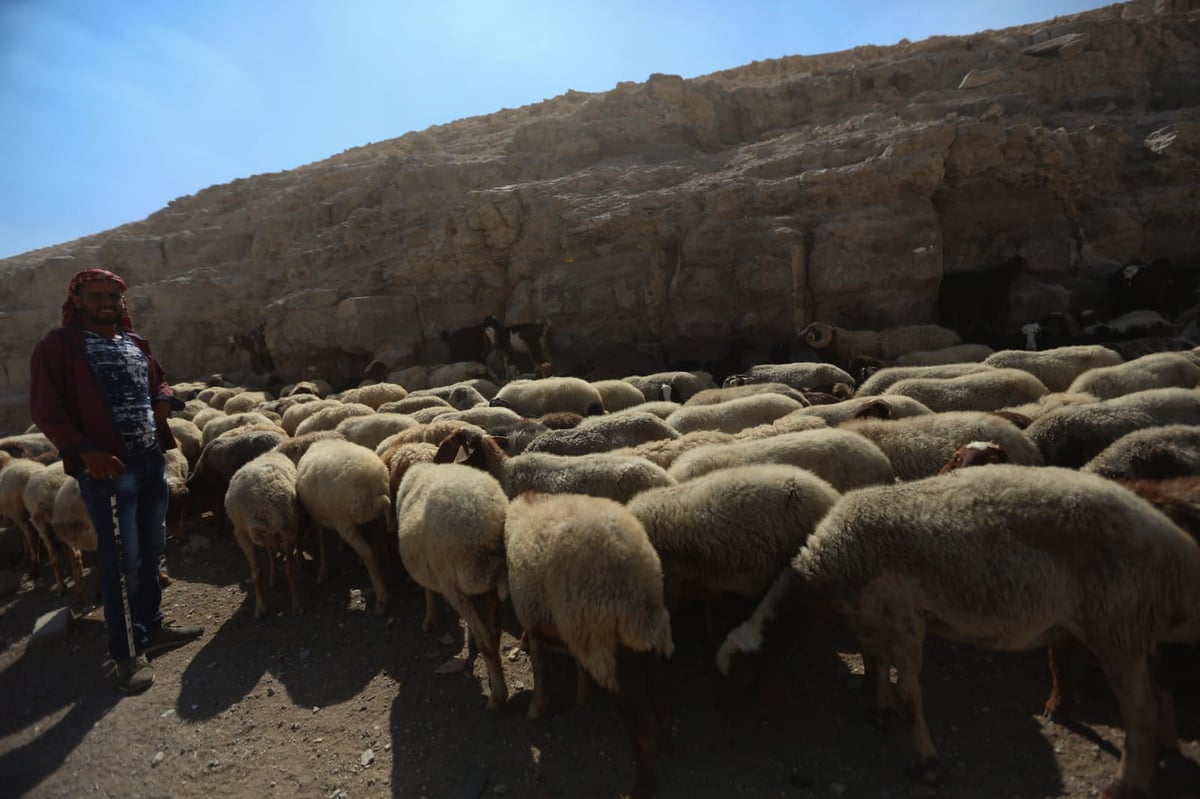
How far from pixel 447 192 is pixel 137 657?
2078 cm

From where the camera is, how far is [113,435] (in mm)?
5078

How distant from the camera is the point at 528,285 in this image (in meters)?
19.1

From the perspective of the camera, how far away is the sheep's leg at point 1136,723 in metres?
3.02

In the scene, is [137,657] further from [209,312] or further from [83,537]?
[209,312]

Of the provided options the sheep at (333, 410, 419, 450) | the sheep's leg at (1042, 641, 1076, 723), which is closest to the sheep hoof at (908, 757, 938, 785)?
the sheep's leg at (1042, 641, 1076, 723)

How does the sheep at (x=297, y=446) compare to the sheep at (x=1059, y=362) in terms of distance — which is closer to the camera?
the sheep at (x=297, y=446)

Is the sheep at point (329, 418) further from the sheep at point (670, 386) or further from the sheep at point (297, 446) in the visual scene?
the sheep at point (670, 386)

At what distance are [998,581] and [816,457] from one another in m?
2.22

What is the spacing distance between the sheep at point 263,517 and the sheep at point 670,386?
7.17 metres

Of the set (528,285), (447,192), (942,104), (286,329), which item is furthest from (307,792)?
(942,104)

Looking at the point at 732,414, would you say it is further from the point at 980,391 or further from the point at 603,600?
the point at 603,600

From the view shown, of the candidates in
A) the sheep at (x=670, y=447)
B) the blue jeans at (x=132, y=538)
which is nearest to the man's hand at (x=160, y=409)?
the blue jeans at (x=132, y=538)

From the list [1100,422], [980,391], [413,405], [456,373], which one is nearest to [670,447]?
[1100,422]

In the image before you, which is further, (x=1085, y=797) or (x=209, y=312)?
(x=209, y=312)
